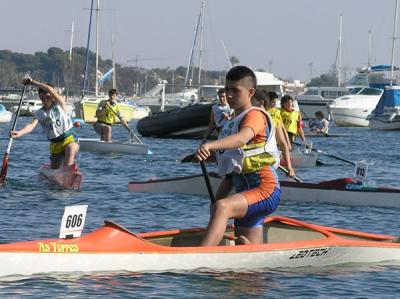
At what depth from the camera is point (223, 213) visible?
9.27 meters

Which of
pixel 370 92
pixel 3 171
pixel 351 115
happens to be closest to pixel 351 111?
pixel 351 115

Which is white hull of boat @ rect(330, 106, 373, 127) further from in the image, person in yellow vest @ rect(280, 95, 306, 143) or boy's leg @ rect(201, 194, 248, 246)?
boy's leg @ rect(201, 194, 248, 246)

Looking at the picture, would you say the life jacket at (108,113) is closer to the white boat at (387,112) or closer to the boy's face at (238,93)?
the boy's face at (238,93)

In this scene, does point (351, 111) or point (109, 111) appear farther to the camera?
point (351, 111)

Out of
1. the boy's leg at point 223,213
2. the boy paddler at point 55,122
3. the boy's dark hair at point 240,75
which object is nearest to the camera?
the boy's dark hair at point 240,75

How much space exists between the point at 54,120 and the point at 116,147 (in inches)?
436

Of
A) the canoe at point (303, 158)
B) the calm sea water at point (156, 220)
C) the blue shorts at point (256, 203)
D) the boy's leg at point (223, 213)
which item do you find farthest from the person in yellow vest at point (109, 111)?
the boy's leg at point (223, 213)

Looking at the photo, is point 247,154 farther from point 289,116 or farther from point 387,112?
point 387,112

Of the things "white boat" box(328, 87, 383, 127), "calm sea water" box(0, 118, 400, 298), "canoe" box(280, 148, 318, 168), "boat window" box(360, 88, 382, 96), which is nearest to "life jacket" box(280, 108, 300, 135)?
"calm sea water" box(0, 118, 400, 298)

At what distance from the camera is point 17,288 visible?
28.4 feet

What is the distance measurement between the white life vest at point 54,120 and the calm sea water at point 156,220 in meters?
0.95

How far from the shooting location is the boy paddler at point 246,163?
9148mm

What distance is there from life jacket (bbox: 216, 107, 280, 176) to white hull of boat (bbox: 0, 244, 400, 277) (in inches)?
28.8

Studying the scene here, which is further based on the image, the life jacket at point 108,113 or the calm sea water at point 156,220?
the life jacket at point 108,113
